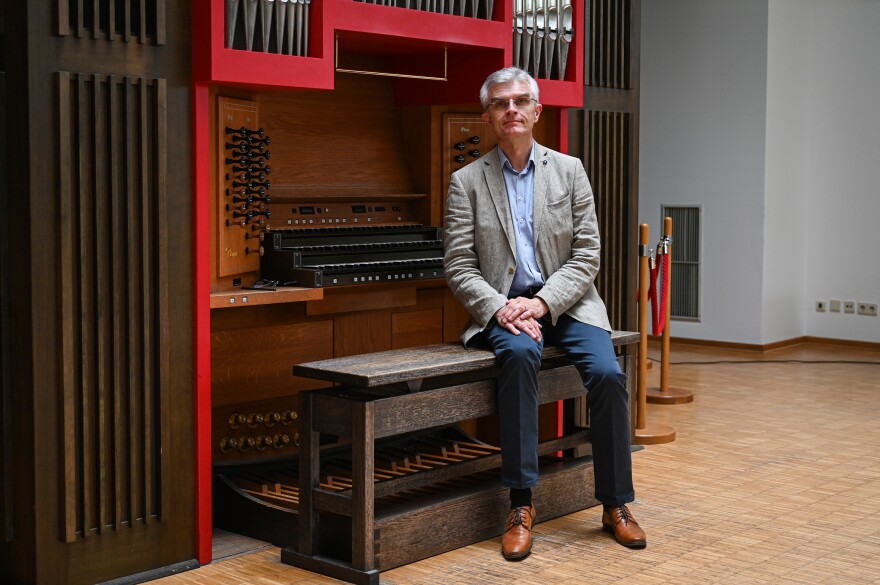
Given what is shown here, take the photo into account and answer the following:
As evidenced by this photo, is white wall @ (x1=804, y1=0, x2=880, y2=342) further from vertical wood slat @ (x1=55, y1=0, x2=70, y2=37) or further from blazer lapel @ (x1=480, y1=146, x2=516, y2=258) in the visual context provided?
vertical wood slat @ (x1=55, y1=0, x2=70, y2=37)

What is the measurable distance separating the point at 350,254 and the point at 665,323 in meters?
2.49

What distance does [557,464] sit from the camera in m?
4.61

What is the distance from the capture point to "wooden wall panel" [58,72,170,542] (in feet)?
11.6

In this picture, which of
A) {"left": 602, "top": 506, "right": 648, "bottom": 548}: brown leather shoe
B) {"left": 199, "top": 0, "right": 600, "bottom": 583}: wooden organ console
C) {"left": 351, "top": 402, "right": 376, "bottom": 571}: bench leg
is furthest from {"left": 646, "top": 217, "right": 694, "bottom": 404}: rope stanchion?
{"left": 351, "top": 402, "right": 376, "bottom": 571}: bench leg

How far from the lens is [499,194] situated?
14.2 ft

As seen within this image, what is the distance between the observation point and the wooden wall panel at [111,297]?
3541 mm

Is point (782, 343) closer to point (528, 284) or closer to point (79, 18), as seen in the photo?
point (528, 284)

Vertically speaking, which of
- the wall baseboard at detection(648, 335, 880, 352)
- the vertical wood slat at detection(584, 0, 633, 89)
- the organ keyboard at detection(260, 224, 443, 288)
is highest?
the vertical wood slat at detection(584, 0, 633, 89)

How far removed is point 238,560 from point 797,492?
2.34 m

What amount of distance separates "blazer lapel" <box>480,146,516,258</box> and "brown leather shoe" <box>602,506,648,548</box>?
1.01 metres

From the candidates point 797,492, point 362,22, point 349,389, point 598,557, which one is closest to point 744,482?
point 797,492

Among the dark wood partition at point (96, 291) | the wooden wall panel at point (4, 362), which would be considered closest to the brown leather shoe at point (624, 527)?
the dark wood partition at point (96, 291)

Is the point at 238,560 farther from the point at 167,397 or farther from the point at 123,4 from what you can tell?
the point at 123,4

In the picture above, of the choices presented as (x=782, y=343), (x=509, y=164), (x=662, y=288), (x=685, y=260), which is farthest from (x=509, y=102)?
(x=782, y=343)
